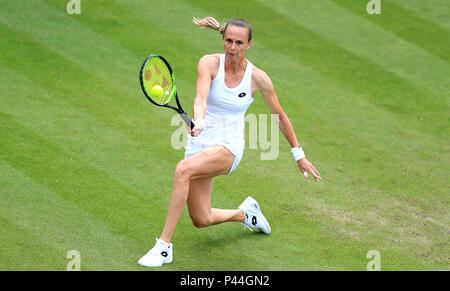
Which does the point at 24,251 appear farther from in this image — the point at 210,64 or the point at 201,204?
the point at 210,64

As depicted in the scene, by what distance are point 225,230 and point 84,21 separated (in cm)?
628

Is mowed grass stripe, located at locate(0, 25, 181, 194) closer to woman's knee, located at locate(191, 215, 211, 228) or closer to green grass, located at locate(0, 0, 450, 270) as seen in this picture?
green grass, located at locate(0, 0, 450, 270)

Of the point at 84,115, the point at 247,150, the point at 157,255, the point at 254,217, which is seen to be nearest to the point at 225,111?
the point at 254,217

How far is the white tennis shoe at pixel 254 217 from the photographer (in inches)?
265

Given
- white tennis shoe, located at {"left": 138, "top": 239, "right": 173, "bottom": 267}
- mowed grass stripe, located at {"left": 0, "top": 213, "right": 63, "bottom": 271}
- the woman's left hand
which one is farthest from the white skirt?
mowed grass stripe, located at {"left": 0, "top": 213, "right": 63, "bottom": 271}

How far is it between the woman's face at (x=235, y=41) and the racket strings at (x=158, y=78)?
0.59 metres

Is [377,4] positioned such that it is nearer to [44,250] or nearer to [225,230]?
→ [225,230]

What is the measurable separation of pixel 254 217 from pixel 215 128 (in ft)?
3.68

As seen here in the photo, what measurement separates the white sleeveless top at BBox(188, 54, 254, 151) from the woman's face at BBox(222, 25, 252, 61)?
17 centimetres

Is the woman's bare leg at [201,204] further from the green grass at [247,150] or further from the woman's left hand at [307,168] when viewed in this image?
the woman's left hand at [307,168]

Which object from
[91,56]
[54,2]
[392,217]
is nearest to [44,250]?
[392,217]

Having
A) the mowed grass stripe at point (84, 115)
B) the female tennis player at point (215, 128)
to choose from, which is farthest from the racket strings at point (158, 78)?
the mowed grass stripe at point (84, 115)

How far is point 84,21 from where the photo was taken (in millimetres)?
11773

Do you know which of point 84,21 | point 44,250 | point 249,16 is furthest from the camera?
point 249,16
